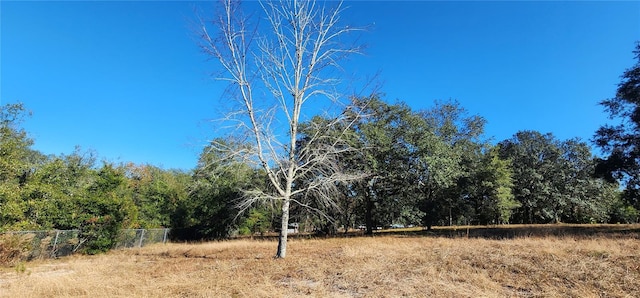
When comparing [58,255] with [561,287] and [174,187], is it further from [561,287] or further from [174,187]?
[561,287]

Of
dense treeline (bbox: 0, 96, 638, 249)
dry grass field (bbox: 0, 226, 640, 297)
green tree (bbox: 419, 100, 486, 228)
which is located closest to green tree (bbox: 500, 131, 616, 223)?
dense treeline (bbox: 0, 96, 638, 249)

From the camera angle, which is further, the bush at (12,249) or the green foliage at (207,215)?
the green foliage at (207,215)

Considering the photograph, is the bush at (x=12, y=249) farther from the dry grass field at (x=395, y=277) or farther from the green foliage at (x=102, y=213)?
the green foliage at (x=102, y=213)

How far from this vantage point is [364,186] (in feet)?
72.2

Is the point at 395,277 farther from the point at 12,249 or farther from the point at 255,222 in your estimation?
the point at 255,222

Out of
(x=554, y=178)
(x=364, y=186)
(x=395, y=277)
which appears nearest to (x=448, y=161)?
(x=364, y=186)

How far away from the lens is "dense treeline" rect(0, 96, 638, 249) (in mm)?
16312

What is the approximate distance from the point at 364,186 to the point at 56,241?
16463 millimetres

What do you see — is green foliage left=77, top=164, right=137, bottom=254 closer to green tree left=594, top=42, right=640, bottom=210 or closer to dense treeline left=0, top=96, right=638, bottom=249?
dense treeline left=0, top=96, right=638, bottom=249

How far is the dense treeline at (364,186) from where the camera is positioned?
53.5 ft

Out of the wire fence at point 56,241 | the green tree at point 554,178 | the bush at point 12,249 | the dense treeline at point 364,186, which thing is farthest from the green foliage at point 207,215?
the green tree at point 554,178

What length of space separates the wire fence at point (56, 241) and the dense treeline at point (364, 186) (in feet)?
2.02

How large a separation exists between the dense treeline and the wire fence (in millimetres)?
616

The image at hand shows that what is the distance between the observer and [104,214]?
17031mm
